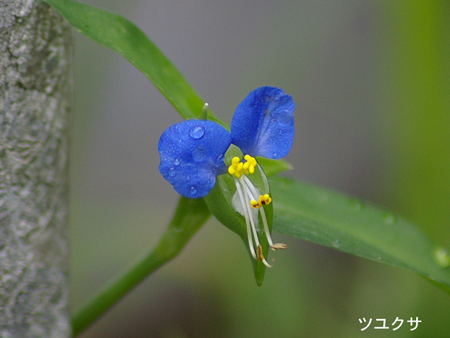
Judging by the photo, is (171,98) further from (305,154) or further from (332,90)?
(332,90)

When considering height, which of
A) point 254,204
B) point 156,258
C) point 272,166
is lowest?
point 156,258

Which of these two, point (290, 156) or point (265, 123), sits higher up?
point (290, 156)

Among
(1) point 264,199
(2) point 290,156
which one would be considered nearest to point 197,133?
(1) point 264,199

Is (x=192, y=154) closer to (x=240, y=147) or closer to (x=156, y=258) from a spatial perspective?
(x=240, y=147)

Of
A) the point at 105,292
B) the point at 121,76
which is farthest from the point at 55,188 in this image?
the point at 121,76

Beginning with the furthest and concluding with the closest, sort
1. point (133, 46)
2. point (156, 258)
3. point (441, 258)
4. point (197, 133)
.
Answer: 1. point (441, 258)
2. point (156, 258)
3. point (133, 46)
4. point (197, 133)

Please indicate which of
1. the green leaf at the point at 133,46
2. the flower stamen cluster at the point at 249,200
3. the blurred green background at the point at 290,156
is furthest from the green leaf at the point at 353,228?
the blurred green background at the point at 290,156
